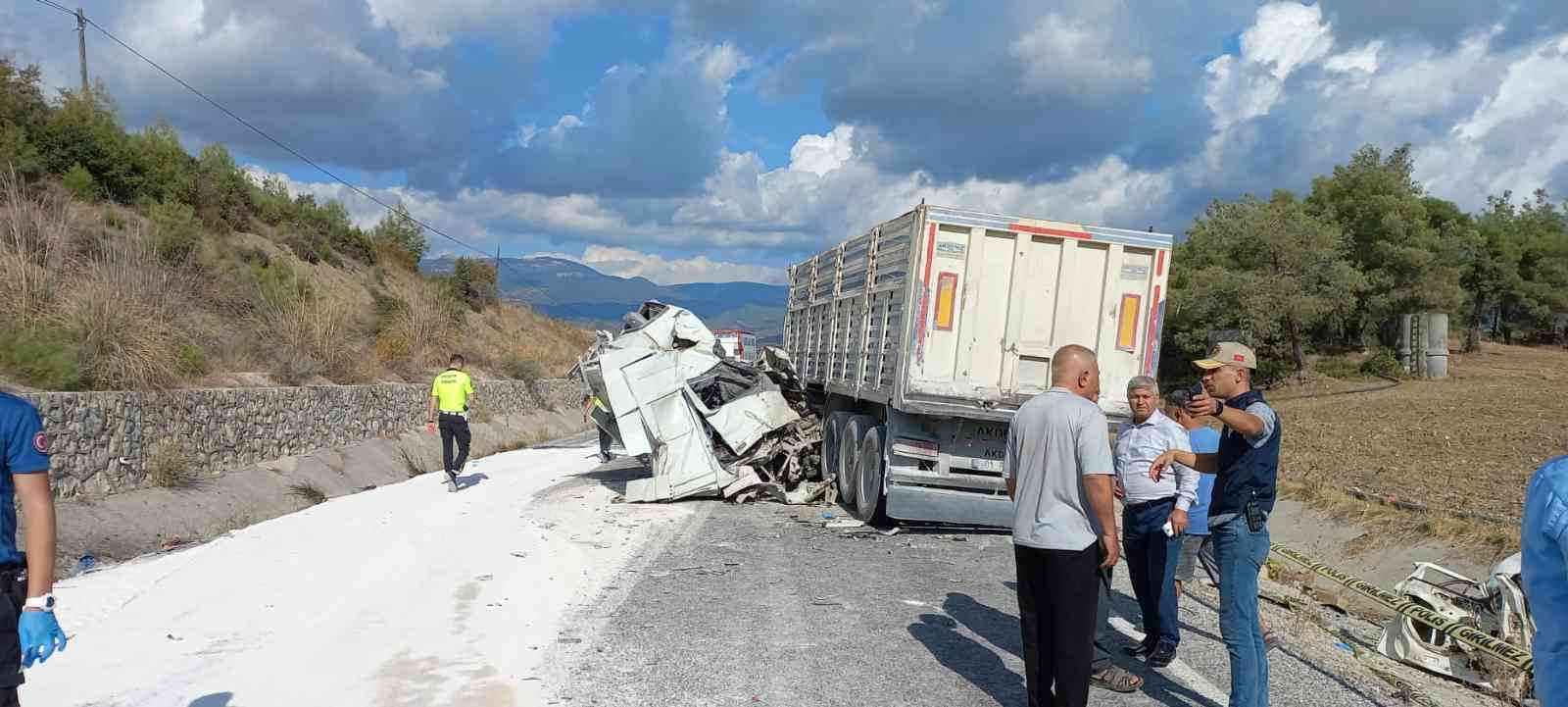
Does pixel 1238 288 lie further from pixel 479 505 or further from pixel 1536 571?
pixel 1536 571

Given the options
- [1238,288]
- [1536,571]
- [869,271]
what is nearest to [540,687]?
[1536,571]

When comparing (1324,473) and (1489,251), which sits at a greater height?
(1489,251)

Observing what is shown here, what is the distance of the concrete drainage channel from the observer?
9.05 m

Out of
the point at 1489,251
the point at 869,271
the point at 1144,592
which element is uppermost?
the point at 1489,251

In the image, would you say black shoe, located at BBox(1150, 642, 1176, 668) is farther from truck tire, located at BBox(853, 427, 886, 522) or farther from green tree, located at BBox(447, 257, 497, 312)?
green tree, located at BBox(447, 257, 497, 312)

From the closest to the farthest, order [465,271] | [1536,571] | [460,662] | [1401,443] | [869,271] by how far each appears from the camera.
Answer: [1536,571], [460,662], [869,271], [1401,443], [465,271]

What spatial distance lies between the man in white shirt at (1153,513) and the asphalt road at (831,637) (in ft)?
1.03

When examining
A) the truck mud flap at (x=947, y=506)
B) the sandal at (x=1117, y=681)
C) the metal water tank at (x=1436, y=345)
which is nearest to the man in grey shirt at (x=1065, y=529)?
the sandal at (x=1117, y=681)

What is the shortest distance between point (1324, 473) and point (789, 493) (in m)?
8.06

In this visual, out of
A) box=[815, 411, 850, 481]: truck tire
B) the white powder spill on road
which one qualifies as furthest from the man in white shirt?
box=[815, 411, 850, 481]: truck tire

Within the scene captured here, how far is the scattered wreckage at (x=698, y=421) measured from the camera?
12562 mm

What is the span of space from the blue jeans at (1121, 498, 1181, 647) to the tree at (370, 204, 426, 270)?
4121cm

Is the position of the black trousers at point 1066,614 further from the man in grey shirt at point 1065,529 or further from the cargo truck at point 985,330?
the cargo truck at point 985,330

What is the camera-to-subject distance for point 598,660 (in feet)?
18.8
